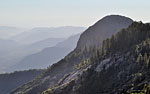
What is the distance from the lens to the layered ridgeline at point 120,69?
93.0 m

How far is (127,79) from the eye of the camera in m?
101

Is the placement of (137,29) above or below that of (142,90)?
above

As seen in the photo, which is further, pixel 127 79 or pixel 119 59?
pixel 119 59

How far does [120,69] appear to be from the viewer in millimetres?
112938

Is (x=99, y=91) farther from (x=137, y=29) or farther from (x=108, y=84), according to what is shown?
(x=137, y=29)

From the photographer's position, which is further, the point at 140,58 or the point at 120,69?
the point at 120,69

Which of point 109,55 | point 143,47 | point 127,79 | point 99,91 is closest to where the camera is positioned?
point 127,79

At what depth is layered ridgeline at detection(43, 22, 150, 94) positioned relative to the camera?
93012mm


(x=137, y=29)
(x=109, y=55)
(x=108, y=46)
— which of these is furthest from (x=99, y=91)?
(x=137, y=29)

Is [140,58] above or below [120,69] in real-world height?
above

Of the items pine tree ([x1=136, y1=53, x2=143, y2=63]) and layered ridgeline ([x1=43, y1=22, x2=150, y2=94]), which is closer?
layered ridgeline ([x1=43, y1=22, x2=150, y2=94])

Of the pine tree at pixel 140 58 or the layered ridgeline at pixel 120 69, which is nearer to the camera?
the layered ridgeline at pixel 120 69

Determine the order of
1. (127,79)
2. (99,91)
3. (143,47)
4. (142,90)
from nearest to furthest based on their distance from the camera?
1. (142,90)
2. (127,79)
3. (99,91)
4. (143,47)

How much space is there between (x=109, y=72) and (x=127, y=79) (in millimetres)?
16522
